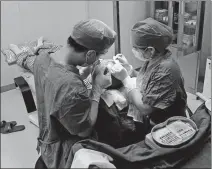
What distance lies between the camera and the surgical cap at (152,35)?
1420 mm

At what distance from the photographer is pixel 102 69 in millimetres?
1433

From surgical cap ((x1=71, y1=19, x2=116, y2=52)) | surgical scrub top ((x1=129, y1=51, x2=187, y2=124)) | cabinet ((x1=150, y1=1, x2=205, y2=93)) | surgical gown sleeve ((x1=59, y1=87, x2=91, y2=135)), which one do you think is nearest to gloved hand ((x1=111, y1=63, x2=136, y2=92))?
surgical scrub top ((x1=129, y1=51, x2=187, y2=124))

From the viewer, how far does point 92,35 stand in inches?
51.7

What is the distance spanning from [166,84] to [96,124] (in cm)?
42

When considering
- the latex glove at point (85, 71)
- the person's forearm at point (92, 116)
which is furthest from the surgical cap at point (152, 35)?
the person's forearm at point (92, 116)

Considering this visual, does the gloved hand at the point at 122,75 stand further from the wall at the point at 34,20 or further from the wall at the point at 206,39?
the wall at the point at 34,20

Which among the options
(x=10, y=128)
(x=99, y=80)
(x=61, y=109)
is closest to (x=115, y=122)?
(x=99, y=80)

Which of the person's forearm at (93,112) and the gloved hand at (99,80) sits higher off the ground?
the gloved hand at (99,80)

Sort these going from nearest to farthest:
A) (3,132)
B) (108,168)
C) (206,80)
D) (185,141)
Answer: (108,168), (185,141), (3,132), (206,80)

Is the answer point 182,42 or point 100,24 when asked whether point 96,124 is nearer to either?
point 100,24

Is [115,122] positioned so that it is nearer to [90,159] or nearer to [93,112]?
[93,112]

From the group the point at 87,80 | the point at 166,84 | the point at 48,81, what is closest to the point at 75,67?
the point at 48,81

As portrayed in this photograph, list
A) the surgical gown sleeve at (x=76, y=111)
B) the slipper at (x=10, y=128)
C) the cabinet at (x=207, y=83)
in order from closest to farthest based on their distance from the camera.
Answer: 1. the surgical gown sleeve at (x=76, y=111)
2. the slipper at (x=10, y=128)
3. the cabinet at (x=207, y=83)

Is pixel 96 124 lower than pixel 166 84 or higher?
lower
